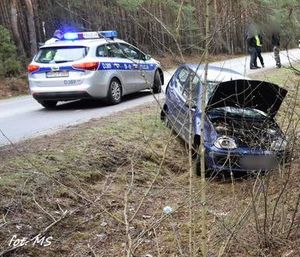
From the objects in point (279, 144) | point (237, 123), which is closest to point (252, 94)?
point (237, 123)

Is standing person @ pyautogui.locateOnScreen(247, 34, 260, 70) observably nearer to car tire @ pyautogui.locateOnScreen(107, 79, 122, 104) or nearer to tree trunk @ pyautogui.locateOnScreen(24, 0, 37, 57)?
car tire @ pyautogui.locateOnScreen(107, 79, 122, 104)

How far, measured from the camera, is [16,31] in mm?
21875

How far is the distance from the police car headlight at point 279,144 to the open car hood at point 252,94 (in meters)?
1.20

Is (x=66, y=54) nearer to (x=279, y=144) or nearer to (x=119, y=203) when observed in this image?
(x=119, y=203)

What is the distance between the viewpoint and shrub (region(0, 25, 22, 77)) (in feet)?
64.9

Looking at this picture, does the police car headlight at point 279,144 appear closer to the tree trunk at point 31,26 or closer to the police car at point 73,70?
the police car at point 73,70

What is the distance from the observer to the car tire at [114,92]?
1278 cm

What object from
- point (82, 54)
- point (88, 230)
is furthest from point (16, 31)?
point (88, 230)

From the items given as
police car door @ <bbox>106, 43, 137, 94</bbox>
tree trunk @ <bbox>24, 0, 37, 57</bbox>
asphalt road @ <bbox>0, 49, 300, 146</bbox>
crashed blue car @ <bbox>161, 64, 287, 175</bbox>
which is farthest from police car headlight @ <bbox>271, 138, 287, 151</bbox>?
tree trunk @ <bbox>24, 0, 37, 57</bbox>

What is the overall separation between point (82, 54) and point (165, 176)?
5.07 m

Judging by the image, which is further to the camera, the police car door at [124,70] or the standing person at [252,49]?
the standing person at [252,49]

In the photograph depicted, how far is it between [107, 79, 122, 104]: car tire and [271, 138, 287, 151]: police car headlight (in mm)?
6860

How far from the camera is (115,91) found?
1305 cm

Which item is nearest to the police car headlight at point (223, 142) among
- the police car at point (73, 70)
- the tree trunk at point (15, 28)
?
the police car at point (73, 70)
